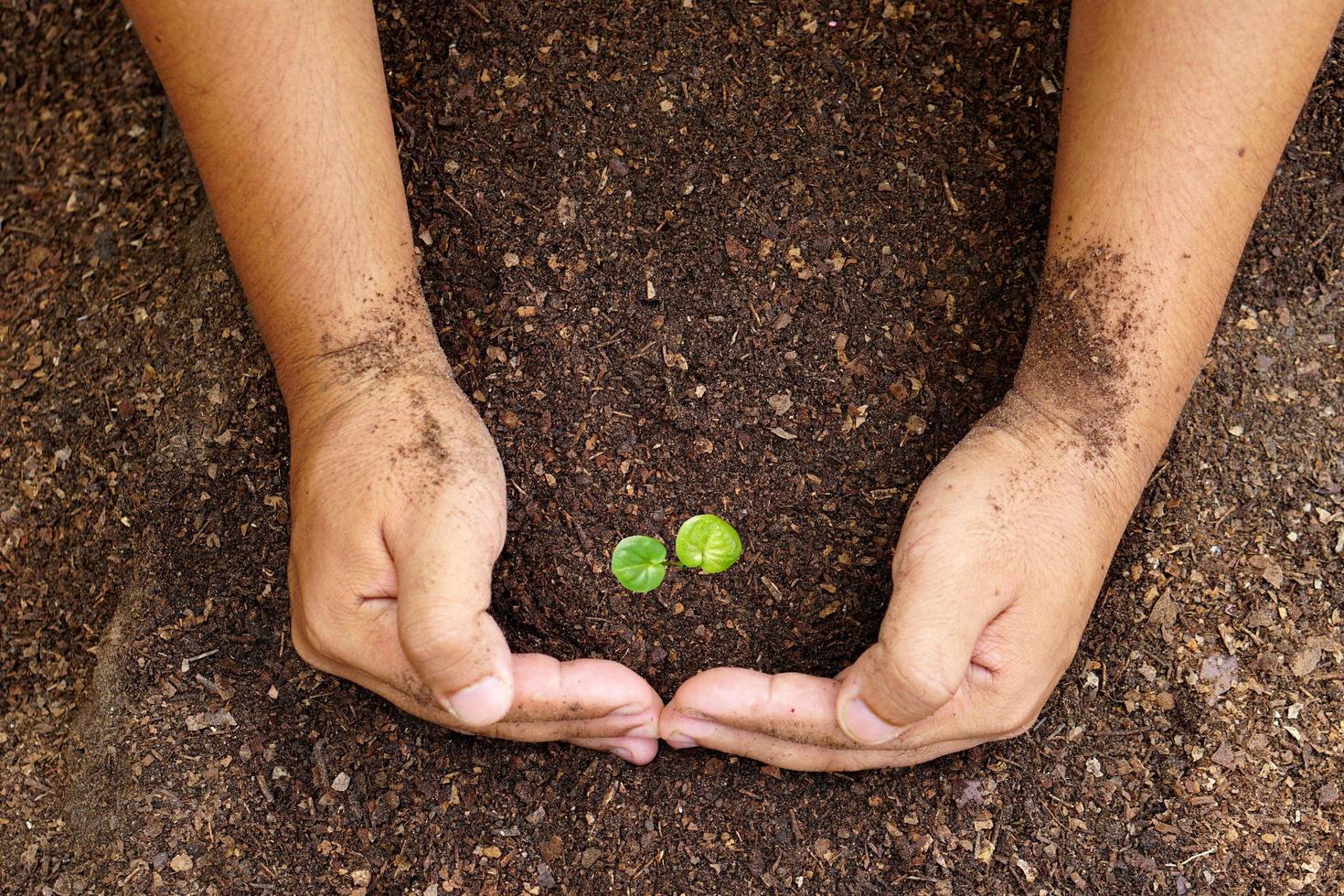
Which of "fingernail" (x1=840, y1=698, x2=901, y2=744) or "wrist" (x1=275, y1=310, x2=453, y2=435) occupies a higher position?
"wrist" (x1=275, y1=310, x2=453, y2=435)

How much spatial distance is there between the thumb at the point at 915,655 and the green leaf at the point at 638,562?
1.14ft

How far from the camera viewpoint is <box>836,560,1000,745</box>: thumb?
1.46 m

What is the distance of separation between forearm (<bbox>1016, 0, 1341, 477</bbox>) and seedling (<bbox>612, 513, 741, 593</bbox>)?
0.54 m

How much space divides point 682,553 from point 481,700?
398 millimetres

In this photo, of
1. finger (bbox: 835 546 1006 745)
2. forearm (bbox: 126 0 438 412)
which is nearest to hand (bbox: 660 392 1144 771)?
finger (bbox: 835 546 1006 745)

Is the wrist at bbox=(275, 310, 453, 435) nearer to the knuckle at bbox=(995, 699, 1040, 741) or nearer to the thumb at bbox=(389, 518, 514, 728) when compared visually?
the thumb at bbox=(389, 518, 514, 728)

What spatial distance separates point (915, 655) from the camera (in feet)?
4.79

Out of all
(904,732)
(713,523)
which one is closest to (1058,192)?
(713,523)

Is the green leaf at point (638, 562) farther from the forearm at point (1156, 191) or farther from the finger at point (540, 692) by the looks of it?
the forearm at point (1156, 191)

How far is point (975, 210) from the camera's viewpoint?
1873 mm

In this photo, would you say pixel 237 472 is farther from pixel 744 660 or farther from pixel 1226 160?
pixel 1226 160

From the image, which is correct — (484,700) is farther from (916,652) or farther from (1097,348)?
(1097,348)

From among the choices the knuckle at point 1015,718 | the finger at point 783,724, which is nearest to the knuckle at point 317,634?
the finger at point 783,724

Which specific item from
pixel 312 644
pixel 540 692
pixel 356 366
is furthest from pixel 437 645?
pixel 356 366
